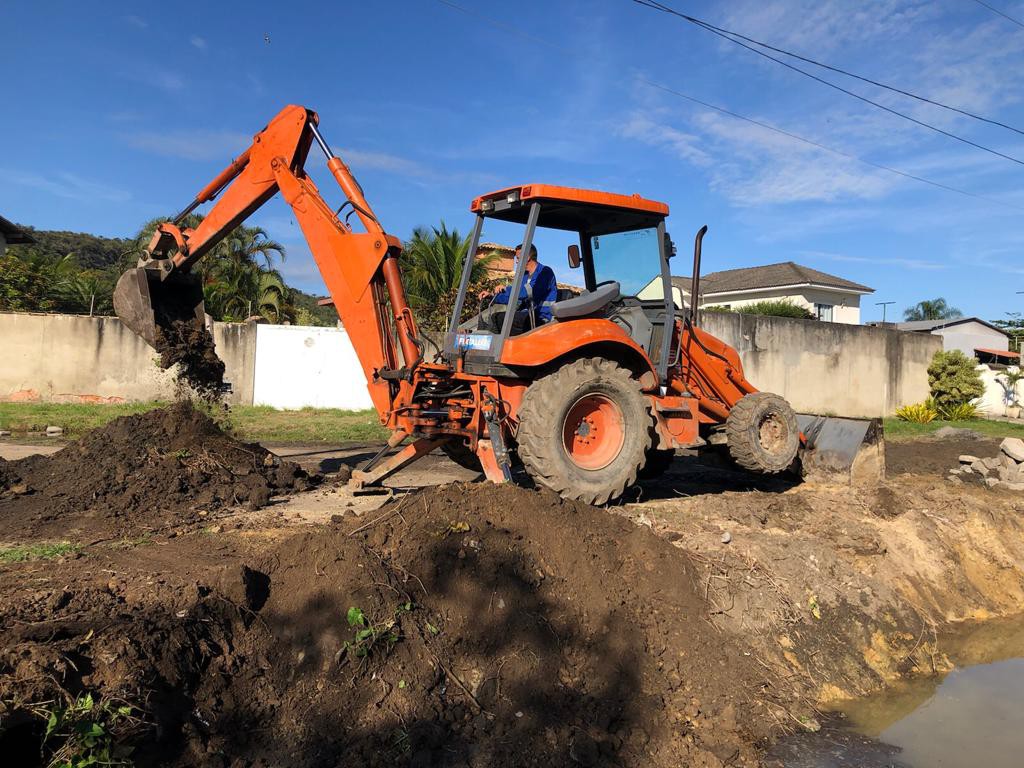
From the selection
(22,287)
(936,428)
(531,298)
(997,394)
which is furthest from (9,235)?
(997,394)

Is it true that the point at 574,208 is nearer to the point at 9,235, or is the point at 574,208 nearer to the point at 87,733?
A: the point at 87,733

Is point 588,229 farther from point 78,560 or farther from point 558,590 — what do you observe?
point 78,560

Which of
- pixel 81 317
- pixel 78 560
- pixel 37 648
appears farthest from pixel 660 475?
pixel 81 317

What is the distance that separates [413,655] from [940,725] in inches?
123

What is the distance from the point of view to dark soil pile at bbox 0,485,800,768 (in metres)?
3.07

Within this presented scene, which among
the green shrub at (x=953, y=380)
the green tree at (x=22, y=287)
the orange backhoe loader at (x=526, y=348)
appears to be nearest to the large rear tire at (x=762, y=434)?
the orange backhoe loader at (x=526, y=348)

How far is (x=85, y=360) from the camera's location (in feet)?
57.1

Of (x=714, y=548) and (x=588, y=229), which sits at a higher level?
(x=588, y=229)

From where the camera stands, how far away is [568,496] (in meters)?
6.03

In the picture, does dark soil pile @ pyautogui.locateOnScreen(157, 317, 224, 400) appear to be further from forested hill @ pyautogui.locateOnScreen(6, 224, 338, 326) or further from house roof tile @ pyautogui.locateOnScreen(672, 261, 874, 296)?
house roof tile @ pyautogui.locateOnScreen(672, 261, 874, 296)

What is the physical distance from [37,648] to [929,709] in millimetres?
4834

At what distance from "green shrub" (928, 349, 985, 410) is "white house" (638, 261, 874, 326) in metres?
12.6

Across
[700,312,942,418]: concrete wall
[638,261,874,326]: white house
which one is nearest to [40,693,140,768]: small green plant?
[700,312,942,418]: concrete wall

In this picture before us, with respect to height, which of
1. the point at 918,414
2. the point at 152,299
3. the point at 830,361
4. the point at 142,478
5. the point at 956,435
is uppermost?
the point at 830,361
